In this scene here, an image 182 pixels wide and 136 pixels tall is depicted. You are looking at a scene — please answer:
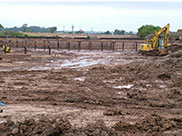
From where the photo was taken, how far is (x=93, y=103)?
33.9ft

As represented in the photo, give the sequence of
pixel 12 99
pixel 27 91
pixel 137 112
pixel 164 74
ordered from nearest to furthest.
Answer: pixel 137 112, pixel 12 99, pixel 27 91, pixel 164 74

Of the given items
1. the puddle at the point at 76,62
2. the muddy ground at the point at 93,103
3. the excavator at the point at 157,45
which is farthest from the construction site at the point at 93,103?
the excavator at the point at 157,45

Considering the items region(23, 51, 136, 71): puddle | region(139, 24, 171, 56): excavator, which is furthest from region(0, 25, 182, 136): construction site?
region(139, 24, 171, 56): excavator

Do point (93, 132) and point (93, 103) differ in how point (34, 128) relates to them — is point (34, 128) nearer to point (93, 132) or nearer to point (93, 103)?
point (93, 132)

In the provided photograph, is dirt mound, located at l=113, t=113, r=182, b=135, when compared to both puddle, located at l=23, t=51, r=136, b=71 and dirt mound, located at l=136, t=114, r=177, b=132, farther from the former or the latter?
puddle, located at l=23, t=51, r=136, b=71

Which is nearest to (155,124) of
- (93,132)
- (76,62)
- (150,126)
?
(150,126)

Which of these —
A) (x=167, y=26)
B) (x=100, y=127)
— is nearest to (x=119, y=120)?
(x=100, y=127)

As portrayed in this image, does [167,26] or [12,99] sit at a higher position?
[167,26]

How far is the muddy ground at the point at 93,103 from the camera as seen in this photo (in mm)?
6953

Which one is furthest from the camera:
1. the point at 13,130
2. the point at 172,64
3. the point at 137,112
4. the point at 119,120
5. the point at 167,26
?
the point at 167,26

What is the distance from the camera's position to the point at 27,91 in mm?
12219

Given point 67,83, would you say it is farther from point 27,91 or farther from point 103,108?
point 103,108

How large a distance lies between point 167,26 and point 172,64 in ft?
39.1

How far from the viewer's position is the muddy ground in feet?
22.8
